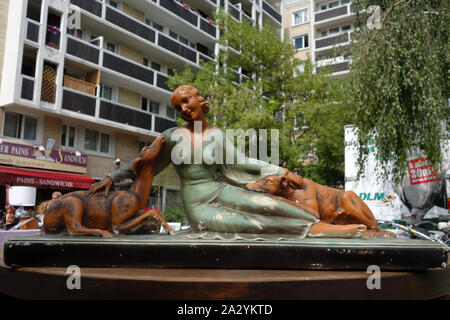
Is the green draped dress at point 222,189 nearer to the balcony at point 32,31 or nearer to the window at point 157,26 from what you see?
the balcony at point 32,31

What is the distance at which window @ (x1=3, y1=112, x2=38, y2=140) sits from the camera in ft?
47.4

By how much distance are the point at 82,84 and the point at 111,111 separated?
1.67 m

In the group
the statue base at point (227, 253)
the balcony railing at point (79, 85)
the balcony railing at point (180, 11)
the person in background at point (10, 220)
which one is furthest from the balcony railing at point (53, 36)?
the statue base at point (227, 253)

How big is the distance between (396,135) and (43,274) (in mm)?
7237

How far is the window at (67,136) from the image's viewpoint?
16328 mm

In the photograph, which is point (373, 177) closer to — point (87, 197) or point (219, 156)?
point (219, 156)

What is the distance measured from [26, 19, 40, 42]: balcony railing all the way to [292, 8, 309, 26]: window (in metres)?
22.5

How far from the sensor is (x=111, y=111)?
17.2 metres

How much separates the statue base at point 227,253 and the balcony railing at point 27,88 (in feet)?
43.8

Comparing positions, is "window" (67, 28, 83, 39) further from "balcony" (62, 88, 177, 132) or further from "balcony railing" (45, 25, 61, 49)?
"balcony" (62, 88, 177, 132)

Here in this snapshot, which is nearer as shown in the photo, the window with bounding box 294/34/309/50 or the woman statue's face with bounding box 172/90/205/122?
the woman statue's face with bounding box 172/90/205/122

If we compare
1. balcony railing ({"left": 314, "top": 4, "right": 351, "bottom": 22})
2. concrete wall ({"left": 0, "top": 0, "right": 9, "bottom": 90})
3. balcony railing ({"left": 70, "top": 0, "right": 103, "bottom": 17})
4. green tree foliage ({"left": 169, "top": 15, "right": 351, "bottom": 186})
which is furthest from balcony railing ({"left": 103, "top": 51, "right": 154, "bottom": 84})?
balcony railing ({"left": 314, "top": 4, "right": 351, "bottom": 22})

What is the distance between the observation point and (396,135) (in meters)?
7.73
